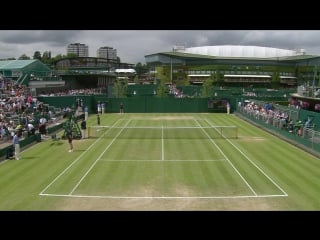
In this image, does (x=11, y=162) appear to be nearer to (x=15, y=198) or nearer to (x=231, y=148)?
(x=15, y=198)

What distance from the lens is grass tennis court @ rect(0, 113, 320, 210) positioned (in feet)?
49.6

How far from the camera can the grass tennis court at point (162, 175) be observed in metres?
15.1

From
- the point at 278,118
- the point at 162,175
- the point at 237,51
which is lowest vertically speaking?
the point at 162,175

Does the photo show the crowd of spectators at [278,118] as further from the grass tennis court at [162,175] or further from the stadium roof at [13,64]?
the stadium roof at [13,64]

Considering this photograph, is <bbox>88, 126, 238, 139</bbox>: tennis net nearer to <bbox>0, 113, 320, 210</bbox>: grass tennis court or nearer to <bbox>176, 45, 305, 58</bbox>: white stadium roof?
<bbox>0, 113, 320, 210</bbox>: grass tennis court

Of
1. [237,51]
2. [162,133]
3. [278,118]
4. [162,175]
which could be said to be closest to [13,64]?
[162,133]

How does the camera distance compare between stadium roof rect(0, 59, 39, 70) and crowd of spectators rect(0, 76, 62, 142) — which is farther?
stadium roof rect(0, 59, 39, 70)

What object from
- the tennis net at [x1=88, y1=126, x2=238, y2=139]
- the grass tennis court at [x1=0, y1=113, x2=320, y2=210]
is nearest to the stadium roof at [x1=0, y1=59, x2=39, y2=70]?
the tennis net at [x1=88, y1=126, x2=238, y2=139]

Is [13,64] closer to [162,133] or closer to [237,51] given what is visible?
[162,133]

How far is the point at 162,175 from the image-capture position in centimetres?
1950

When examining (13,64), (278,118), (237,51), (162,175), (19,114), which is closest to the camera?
(162,175)

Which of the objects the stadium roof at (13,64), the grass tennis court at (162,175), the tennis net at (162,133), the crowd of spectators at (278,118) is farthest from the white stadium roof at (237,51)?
the grass tennis court at (162,175)
